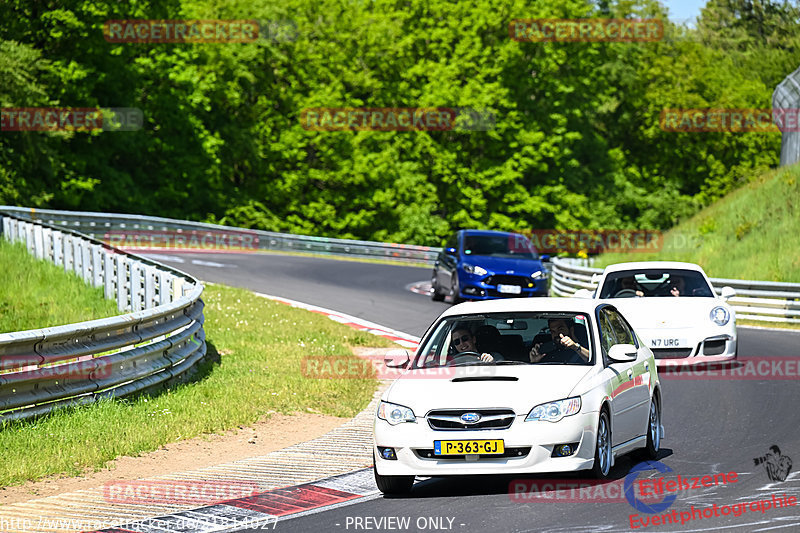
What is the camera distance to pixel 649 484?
29.3 feet

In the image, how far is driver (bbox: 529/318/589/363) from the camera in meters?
9.55

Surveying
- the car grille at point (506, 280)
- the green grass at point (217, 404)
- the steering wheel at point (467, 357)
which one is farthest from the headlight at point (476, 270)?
the steering wheel at point (467, 357)

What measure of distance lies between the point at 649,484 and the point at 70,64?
46554 millimetres

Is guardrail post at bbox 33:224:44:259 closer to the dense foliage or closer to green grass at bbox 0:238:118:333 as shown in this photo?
green grass at bbox 0:238:118:333

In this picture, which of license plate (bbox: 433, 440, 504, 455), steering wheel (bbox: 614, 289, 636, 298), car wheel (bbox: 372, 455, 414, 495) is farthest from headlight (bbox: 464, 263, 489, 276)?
license plate (bbox: 433, 440, 504, 455)

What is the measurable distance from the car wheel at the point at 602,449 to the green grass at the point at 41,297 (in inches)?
514

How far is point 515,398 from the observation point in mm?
8547

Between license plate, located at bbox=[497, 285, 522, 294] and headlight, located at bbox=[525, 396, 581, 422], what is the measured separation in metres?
16.5

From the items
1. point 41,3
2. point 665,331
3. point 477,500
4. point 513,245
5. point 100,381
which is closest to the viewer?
point 477,500

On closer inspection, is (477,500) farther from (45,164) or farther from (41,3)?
(41,3)

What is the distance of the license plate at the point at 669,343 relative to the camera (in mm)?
16297

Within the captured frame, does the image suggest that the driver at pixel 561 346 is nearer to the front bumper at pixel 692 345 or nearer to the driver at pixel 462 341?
the driver at pixel 462 341

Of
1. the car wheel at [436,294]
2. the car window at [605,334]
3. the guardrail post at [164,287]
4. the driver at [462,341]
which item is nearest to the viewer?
the car window at [605,334]

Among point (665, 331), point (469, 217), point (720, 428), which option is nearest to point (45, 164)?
point (469, 217)
